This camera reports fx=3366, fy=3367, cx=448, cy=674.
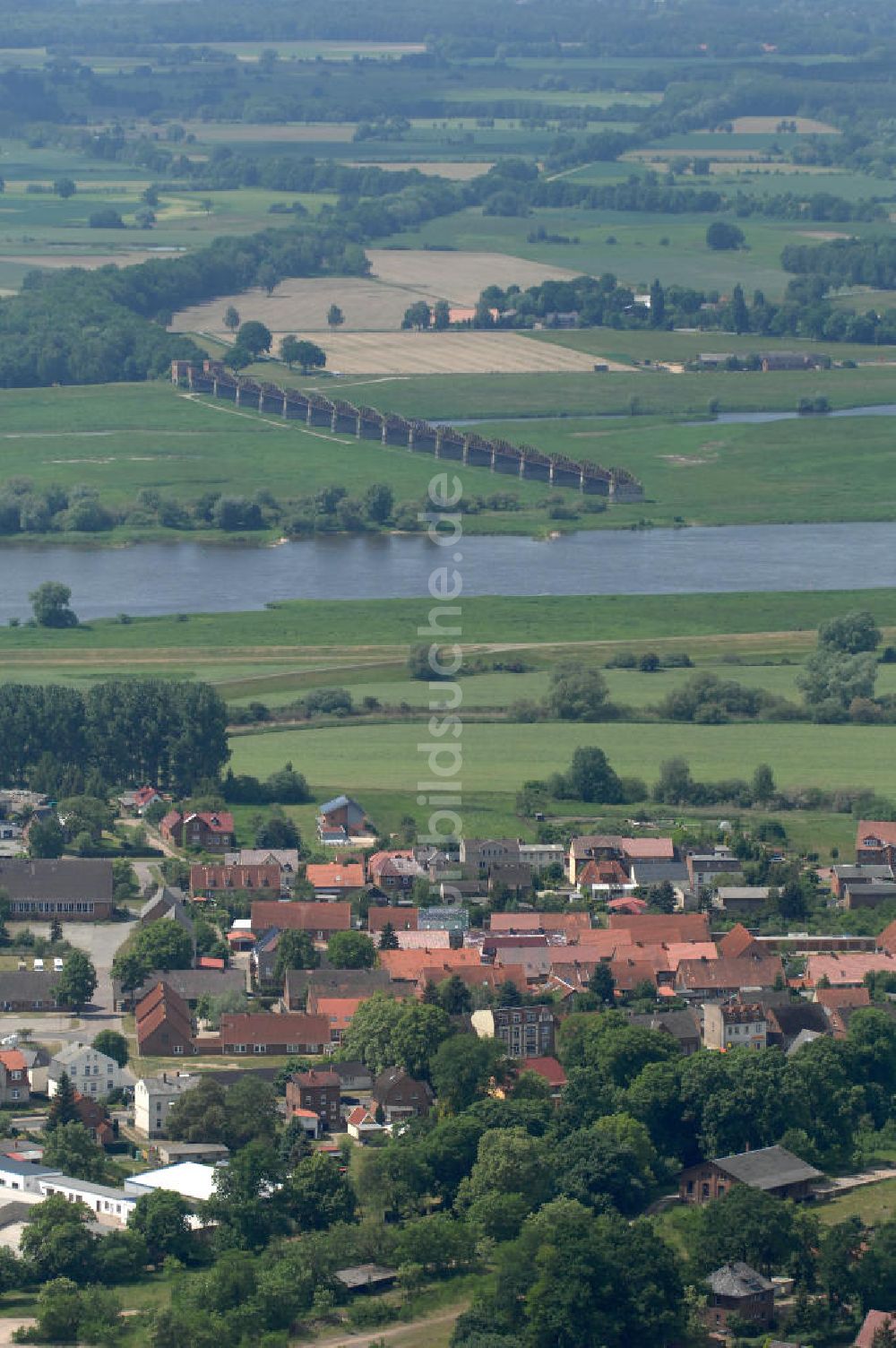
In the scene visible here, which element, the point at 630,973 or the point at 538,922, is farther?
the point at 538,922

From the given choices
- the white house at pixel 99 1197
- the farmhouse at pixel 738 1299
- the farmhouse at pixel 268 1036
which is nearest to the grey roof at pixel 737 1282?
the farmhouse at pixel 738 1299

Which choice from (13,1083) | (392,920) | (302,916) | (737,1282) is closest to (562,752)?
(392,920)

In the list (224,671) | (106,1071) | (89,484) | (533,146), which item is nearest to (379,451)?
(89,484)

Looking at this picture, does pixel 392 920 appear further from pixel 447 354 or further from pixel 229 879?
pixel 447 354

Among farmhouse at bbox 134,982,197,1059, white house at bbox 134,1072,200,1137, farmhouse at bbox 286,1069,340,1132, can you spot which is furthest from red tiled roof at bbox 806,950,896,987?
white house at bbox 134,1072,200,1137

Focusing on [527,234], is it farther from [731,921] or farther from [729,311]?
[731,921]

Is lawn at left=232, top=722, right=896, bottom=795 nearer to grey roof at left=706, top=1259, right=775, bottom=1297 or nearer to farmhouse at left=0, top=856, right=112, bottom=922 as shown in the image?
farmhouse at left=0, top=856, right=112, bottom=922
